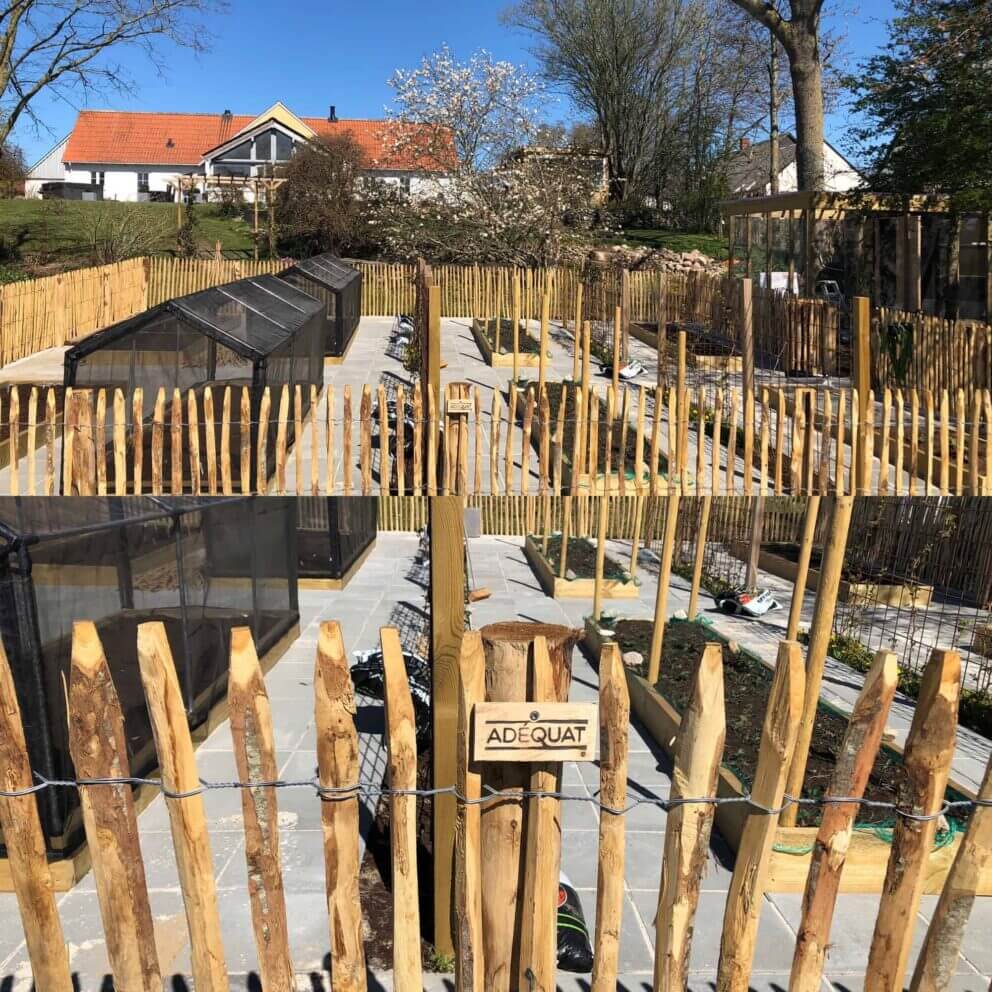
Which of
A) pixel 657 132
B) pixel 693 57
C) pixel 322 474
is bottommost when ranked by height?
pixel 322 474

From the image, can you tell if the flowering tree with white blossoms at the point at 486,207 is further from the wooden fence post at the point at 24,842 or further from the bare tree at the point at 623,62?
the wooden fence post at the point at 24,842

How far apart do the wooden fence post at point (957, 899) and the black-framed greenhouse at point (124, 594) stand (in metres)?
3.86

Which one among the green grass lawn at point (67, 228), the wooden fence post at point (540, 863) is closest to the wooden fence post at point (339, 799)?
the wooden fence post at point (540, 863)

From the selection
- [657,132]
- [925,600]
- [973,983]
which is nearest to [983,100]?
[925,600]

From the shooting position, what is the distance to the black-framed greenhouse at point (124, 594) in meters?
4.89

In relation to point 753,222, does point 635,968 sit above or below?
below

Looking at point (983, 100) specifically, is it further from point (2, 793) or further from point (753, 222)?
point (2, 793)

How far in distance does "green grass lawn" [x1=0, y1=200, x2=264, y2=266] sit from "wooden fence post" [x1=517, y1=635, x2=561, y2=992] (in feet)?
100

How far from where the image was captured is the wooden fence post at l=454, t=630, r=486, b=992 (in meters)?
2.55

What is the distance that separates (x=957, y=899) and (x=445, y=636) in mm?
1927

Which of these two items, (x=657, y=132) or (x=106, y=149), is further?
(x=106, y=149)

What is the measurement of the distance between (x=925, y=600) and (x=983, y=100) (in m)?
11.4

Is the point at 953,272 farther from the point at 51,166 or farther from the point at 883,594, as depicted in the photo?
the point at 51,166

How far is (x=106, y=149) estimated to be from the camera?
178ft
